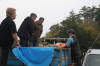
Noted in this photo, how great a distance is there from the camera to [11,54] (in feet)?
25.4

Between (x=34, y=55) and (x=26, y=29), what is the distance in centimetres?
163

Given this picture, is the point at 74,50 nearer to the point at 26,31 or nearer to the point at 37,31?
the point at 37,31

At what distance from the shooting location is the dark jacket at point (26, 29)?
8883 mm

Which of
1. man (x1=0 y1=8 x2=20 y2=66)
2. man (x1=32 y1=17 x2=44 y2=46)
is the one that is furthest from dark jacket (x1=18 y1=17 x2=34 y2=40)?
man (x1=0 y1=8 x2=20 y2=66)

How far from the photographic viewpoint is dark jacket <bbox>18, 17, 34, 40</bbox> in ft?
29.1

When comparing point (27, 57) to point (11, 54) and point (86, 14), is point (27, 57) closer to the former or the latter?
point (11, 54)

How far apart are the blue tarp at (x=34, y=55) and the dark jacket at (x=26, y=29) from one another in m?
1.35

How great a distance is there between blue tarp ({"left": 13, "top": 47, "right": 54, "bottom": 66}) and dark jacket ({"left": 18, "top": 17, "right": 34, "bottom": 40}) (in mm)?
1354

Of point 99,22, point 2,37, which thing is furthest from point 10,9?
point 99,22

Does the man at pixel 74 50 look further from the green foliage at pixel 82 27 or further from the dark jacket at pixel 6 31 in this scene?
the green foliage at pixel 82 27

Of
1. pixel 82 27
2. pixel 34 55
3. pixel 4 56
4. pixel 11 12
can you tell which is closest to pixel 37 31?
pixel 11 12

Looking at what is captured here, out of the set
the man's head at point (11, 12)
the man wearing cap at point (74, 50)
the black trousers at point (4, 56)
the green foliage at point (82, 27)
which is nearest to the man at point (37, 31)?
the man wearing cap at point (74, 50)

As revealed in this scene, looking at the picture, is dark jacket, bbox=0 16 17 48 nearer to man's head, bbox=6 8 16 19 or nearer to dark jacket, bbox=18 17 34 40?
man's head, bbox=6 8 16 19

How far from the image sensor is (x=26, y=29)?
9.05m
